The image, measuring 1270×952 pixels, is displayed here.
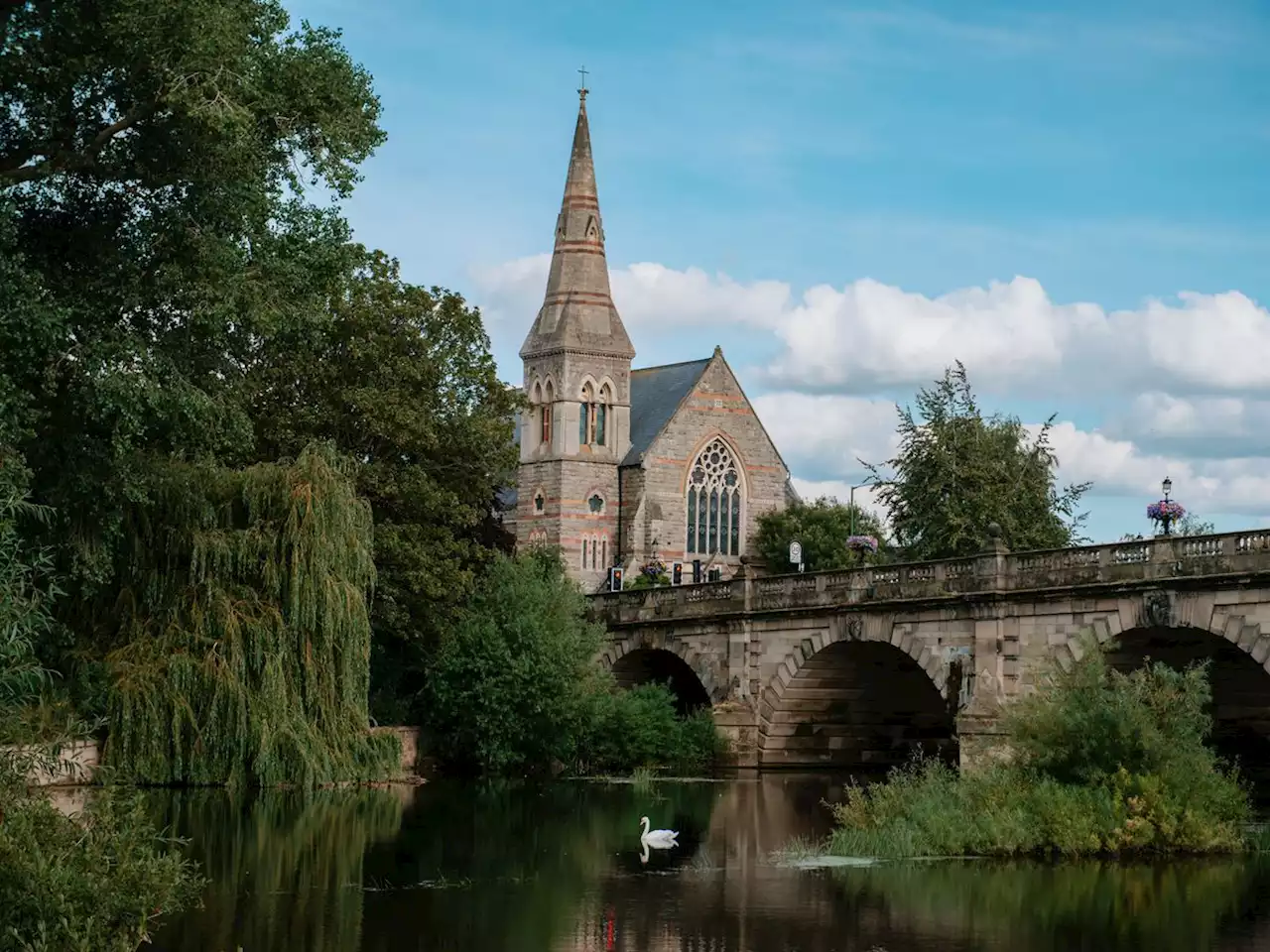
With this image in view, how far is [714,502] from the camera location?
77.6 meters

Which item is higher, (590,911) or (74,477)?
(74,477)

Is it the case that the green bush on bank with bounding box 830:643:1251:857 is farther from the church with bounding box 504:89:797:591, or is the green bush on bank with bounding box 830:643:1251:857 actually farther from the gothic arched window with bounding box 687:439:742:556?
the gothic arched window with bounding box 687:439:742:556

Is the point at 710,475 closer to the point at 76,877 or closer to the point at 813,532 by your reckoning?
the point at 813,532

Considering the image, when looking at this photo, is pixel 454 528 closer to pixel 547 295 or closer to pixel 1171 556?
pixel 1171 556

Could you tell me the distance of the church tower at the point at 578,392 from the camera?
7575 cm

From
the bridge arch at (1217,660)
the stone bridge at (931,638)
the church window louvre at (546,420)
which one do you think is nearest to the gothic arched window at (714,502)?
the church window louvre at (546,420)

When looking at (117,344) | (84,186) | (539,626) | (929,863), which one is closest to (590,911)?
(929,863)

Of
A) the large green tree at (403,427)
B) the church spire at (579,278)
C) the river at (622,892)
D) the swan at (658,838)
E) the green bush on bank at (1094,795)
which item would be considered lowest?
the river at (622,892)

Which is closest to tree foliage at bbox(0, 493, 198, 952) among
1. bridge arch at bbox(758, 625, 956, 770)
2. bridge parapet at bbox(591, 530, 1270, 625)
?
bridge parapet at bbox(591, 530, 1270, 625)

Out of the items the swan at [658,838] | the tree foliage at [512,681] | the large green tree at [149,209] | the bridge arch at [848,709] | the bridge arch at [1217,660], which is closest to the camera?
the large green tree at [149,209]

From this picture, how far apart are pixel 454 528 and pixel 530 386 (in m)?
32.2

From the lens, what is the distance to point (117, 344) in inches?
1030

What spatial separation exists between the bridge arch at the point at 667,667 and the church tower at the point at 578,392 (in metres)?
22.2

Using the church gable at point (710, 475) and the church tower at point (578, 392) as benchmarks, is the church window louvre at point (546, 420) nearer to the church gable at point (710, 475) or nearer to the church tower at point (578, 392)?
the church tower at point (578, 392)
